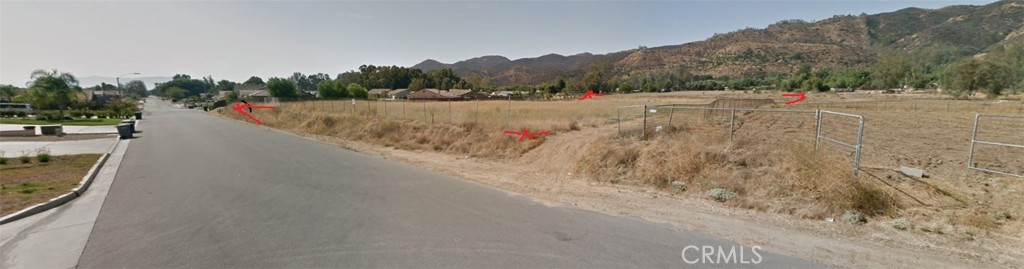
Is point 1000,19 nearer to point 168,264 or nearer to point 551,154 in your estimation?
point 551,154

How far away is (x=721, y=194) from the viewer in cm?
672

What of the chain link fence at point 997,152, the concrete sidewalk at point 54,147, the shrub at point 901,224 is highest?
the chain link fence at point 997,152

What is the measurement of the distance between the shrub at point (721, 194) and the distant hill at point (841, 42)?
128509 millimetres

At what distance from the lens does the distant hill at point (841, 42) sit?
358 ft

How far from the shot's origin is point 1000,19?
11475 cm

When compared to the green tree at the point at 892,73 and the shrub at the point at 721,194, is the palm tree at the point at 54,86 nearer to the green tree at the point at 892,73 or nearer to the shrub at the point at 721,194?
the shrub at the point at 721,194

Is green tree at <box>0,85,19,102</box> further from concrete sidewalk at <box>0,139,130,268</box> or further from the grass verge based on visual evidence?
concrete sidewalk at <box>0,139,130,268</box>

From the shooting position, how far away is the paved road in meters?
4.18

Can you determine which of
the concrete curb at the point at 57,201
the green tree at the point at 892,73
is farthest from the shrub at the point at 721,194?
the green tree at the point at 892,73

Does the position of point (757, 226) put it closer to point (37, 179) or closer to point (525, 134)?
point (525, 134)

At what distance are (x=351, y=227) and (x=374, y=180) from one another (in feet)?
11.4

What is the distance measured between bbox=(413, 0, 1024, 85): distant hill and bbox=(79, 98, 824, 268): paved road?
430ft

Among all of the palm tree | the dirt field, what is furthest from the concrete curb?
the palm tree

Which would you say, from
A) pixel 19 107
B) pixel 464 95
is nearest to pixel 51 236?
pixel 19 107
